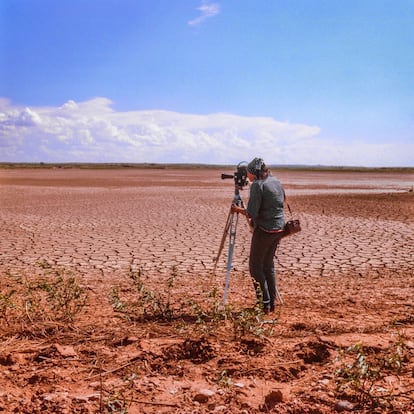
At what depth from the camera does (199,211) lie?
14305 millimetres

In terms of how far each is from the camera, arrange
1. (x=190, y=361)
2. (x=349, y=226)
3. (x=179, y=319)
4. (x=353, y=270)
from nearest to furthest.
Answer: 1. (x=190, y=361)
2. (x=179, y=319)
3. (x=353, y=270)
4. (x=349, y=226)

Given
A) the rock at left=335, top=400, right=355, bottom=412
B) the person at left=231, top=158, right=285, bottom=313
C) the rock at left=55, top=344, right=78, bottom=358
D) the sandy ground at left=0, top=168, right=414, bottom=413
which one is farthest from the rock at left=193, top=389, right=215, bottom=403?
the person at left=231, top=158, right=285, bottom=313

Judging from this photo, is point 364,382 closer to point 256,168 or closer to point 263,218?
point 263,218

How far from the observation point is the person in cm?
427

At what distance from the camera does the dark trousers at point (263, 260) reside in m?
4.42

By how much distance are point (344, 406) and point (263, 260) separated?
2.01 meters

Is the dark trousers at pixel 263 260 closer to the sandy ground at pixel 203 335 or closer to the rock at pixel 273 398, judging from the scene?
the sandy ground at pixel 203 335

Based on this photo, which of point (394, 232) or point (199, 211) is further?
point (199, 211)

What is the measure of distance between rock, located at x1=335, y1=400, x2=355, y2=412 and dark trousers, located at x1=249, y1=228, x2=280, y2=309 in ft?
5.68

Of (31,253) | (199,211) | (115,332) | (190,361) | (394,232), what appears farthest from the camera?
(199,211)

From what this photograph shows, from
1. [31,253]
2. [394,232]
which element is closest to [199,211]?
[394,232]

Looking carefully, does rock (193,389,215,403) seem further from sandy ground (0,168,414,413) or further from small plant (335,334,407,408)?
small plant (335,334,407,408)

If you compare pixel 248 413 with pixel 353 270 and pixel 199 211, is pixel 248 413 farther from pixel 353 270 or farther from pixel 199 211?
pixel 199 211

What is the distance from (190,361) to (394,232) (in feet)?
27.3
